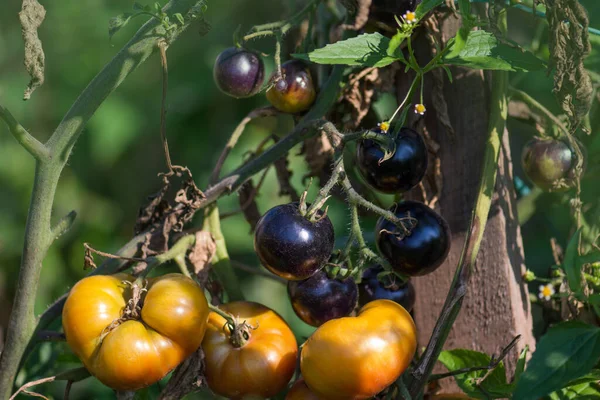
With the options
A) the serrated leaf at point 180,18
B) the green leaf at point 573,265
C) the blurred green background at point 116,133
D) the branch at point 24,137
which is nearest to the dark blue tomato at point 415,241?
the green leaf at point 573,265

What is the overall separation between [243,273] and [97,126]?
615 millimetres

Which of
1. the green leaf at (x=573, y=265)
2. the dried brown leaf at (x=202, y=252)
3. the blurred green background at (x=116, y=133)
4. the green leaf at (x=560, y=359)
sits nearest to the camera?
the green leaf at (x=560, y=359)

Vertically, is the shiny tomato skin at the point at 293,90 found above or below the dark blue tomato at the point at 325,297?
above

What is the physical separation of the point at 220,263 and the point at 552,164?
603 millimetres

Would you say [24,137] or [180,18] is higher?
[180,18]

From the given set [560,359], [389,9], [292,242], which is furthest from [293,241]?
[389,9]

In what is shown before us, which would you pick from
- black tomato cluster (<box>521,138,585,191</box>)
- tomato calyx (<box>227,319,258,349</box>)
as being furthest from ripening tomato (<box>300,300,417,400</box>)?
black tomato cluster (<box>521,138,585,191</box>)

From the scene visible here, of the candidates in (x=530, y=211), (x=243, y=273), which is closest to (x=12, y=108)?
(x=243, y=273)

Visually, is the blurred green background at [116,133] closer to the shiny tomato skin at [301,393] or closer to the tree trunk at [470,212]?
the tree trunk at [470,212]

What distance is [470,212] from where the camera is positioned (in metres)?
1.20

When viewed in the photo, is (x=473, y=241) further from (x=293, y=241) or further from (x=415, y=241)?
(x=293, y=241)

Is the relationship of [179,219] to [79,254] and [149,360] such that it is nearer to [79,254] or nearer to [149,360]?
[149,360]

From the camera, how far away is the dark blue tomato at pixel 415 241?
0.96 metres

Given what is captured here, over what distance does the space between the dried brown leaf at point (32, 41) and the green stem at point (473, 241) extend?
0.64m
